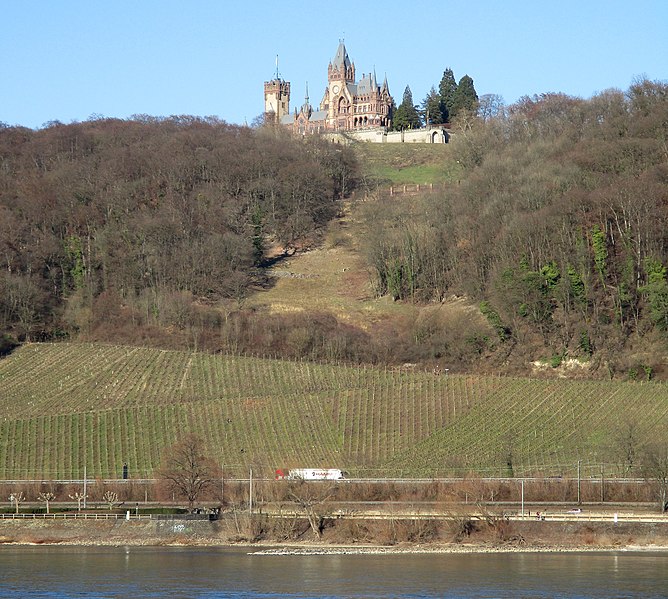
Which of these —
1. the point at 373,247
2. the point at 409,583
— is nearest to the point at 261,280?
the point at 373,247

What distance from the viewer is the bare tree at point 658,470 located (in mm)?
54594

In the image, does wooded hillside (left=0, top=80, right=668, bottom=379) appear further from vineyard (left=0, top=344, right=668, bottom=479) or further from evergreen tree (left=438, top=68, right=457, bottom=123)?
evergreen tree (left=438, top=68, right=457, bottom=123)

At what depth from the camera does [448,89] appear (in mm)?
158000

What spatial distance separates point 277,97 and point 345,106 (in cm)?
1531

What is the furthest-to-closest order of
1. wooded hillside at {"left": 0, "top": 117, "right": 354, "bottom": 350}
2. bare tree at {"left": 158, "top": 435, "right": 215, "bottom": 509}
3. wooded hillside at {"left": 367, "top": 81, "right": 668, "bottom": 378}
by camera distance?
wooded hillside at {"left": 0, "top": 117, "right": 354, "bottom": 350}, wooded hillside at {"left": 367, "top": 81, "right": 668, "bottom": 378}, bare tree at {"left": 158, "top": 435, "right": 215, "bottom": 509}

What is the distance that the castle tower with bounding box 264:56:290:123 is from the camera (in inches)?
7362

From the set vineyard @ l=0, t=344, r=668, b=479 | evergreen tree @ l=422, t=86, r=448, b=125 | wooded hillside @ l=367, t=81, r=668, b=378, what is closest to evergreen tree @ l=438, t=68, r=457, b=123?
evergreen tree @ l=422, t=86, r=448, b=125

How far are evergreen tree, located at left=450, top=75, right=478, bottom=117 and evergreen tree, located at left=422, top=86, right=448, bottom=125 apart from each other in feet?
5.76

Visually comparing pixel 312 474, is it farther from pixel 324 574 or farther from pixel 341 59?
pixel 341 59

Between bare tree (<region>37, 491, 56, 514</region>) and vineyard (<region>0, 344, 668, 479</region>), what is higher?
vineyard (<region>0, 344, 668, 479</region>)

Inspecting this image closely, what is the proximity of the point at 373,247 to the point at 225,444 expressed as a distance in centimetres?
3216

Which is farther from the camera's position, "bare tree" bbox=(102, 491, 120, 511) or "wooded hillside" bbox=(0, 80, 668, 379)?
"wooded hillside" bbox=(0, 80, 668, 379)

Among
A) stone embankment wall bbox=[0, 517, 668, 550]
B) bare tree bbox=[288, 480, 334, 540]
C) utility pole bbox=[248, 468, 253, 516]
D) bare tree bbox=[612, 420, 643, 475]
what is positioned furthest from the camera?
bare tree bbox=[612, 420, 643, 475]

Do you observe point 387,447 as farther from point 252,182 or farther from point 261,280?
point 252,182
